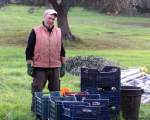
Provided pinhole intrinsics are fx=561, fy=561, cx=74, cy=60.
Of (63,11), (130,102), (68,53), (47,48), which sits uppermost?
(47,48)

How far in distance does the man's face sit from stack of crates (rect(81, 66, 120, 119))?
1101mm

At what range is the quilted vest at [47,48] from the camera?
1047cm

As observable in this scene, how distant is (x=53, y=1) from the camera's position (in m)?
30.5

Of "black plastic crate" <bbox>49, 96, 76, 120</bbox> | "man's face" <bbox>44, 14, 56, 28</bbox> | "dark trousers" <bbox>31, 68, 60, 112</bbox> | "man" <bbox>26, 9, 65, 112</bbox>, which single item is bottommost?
"black plastic crate" <bbox>49, 96, 76, 120</bbox>

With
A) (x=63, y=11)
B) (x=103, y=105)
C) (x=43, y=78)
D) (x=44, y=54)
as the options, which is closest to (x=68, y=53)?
(x=63, y=11)

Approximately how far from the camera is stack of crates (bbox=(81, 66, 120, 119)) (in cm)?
1034

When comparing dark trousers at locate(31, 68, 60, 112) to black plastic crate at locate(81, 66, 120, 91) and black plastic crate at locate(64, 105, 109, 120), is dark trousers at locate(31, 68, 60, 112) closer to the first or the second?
black plastic crate at locate(81, 66, 120, 91)

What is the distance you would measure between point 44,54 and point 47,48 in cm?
13

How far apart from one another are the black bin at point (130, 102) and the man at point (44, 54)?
4.28 feet

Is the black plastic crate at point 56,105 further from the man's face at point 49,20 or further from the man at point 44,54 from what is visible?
the man's face at point 49,20

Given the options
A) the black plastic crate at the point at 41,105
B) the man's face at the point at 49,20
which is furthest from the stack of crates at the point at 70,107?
the man's face at the point at 49,20

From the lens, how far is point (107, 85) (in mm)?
10359

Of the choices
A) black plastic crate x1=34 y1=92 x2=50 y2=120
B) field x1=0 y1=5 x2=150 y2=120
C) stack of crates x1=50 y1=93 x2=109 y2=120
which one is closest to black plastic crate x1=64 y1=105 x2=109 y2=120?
stack of crates x1=50 y1=93 x2=109 y2=120

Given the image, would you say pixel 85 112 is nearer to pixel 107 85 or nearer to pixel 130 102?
pixel 107 85
